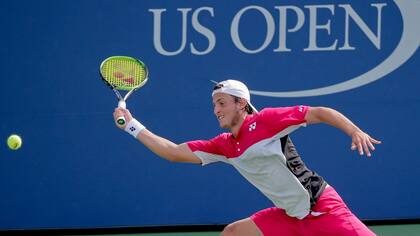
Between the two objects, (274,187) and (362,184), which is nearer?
(274,187)

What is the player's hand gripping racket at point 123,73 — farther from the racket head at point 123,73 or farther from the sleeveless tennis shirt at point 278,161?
the sleeveless tennis shirt at point 278,161

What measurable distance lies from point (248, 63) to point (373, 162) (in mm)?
1356

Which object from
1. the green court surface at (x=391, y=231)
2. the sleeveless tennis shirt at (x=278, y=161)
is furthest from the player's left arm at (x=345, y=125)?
the green court surface at (x=391, y=231)

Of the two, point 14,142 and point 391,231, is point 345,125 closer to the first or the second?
point 391,231

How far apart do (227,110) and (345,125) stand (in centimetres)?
93

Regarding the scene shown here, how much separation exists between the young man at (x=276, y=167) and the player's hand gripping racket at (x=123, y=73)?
17.6 inches

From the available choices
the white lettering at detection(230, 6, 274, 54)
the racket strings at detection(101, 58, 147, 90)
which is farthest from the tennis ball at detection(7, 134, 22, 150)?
the white lettering at detection(230, 6, 274, 54)

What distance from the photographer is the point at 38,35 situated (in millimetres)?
8156

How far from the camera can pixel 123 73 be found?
21.0 ft

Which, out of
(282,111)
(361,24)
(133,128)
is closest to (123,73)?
(133,128)

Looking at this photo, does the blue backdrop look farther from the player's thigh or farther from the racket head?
the player's thigh

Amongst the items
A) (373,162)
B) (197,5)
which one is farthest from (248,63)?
(373,162)

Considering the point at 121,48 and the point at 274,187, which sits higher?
the point at 121,48

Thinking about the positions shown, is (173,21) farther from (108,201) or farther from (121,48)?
(108,201)
